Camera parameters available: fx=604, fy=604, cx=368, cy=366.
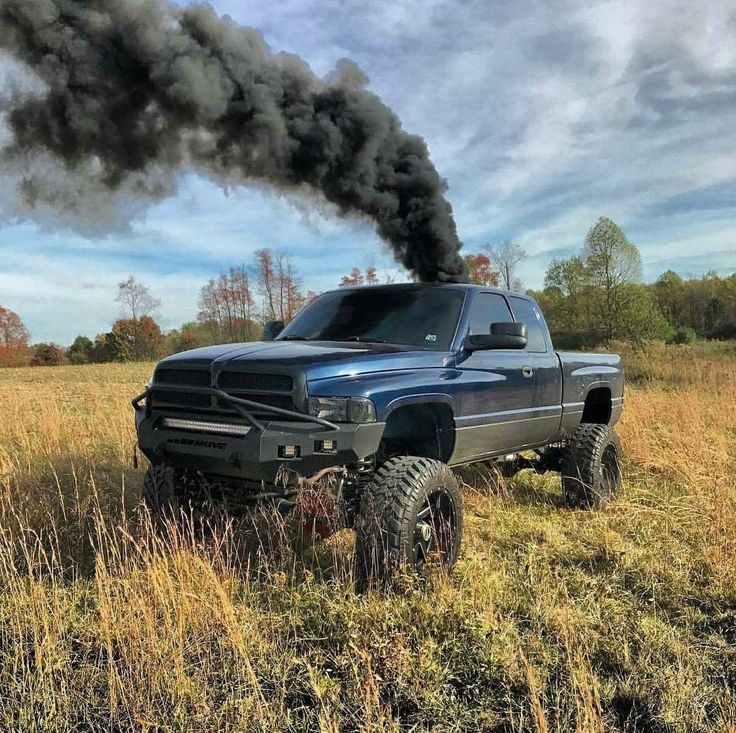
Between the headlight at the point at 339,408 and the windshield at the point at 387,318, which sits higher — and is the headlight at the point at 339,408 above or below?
below

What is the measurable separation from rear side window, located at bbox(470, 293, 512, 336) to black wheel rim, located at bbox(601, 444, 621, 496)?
1.94m

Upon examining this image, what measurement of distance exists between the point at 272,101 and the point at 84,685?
1043 centimetres

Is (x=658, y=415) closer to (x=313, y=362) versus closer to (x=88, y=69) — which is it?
(x=313, y=362)

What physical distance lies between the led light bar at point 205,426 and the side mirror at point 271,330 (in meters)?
1.53

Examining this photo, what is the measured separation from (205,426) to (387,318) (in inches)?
67.9

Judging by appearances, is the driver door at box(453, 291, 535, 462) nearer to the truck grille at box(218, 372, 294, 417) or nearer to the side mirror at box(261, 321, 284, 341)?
the truck grille at box(218, 372, 294, 417)


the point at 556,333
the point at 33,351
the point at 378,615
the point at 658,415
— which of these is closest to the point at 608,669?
the point at 378,615

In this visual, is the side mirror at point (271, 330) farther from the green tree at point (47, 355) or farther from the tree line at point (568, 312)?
the green tree at point (47, 355)

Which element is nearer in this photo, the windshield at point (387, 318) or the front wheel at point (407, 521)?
the front wheel at point (407, 521)

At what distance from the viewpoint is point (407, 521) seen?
356 cm

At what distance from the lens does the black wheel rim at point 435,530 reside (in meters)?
3.78

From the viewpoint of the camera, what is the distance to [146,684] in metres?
2.73

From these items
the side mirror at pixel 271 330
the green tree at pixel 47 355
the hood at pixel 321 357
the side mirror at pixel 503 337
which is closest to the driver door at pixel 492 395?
the side mirror at pixel 503 337

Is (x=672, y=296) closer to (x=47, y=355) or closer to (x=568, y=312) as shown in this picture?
(x=568, y=312)
